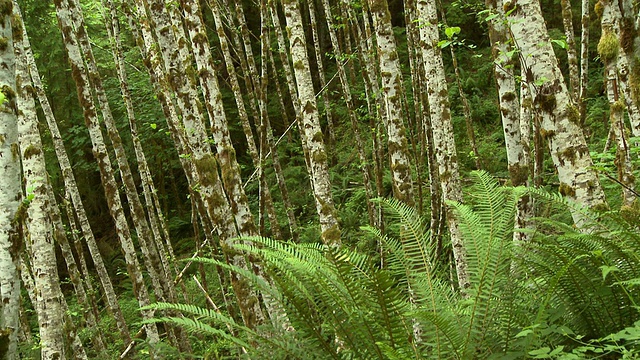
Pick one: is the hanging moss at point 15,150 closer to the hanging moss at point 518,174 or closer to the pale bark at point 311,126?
the pale bark at point 311,126

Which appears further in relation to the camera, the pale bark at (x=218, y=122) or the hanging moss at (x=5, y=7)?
the pale bark at (x=218, y=122)

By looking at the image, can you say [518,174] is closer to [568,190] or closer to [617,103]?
[617,103]

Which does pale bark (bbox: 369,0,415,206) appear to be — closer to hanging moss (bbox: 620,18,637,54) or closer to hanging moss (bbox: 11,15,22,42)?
hanging moss (bbox: 620,18,637,54)

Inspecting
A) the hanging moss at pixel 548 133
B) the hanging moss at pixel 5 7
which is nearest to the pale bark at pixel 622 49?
the hanging moss at pixel 548 133

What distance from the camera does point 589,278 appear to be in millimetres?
2697

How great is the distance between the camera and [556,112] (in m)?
3.39

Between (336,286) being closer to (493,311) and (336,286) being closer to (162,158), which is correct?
(493,311)

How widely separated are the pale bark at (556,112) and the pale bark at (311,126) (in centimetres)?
228

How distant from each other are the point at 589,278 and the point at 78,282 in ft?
29.7

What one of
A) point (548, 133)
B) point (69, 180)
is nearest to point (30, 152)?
point (69, 180)

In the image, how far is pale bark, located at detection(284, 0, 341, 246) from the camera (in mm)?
5199

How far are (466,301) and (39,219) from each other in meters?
4.47

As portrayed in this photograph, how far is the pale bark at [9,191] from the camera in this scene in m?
3.21

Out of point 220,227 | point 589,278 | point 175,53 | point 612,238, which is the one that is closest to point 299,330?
point 589,278
